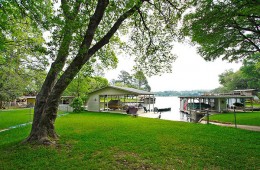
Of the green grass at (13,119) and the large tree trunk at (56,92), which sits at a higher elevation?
the large tree trunk at (56,92)

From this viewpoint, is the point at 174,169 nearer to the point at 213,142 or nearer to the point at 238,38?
the point at 213,142

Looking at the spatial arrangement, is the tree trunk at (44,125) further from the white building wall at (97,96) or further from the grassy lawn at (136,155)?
the white building wall at (97,96)

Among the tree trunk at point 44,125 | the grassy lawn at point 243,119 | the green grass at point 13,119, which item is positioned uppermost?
the tree trunk at point 44,125

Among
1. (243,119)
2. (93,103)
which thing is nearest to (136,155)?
(243,119)

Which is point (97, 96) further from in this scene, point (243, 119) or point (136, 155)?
point (136, 155)

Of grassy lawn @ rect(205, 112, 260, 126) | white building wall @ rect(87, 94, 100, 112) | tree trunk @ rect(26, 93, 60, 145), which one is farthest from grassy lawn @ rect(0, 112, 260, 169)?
white building wall @ rect(87, 94, 100, 112)

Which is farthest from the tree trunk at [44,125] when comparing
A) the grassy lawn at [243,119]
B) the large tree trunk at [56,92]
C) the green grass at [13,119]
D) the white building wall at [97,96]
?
the white building wall at [97,96]

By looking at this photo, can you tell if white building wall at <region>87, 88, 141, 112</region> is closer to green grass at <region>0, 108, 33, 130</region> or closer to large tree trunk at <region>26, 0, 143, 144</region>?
green grass at <region>0, 108, 33, 130</region>

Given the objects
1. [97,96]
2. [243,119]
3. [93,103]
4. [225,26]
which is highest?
[225,26]

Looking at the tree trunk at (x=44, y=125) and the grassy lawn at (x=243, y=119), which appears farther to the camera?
the grassy lawn at (x=243, y=119)

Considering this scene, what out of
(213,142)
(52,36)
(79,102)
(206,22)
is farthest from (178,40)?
(79,102)

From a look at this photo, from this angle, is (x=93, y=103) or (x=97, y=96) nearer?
(x=97, y=96)

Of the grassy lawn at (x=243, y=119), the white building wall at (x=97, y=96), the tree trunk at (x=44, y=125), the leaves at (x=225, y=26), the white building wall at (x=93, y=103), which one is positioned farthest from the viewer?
the white building wall at (x=93, y=103)

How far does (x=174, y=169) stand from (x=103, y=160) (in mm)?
1998
